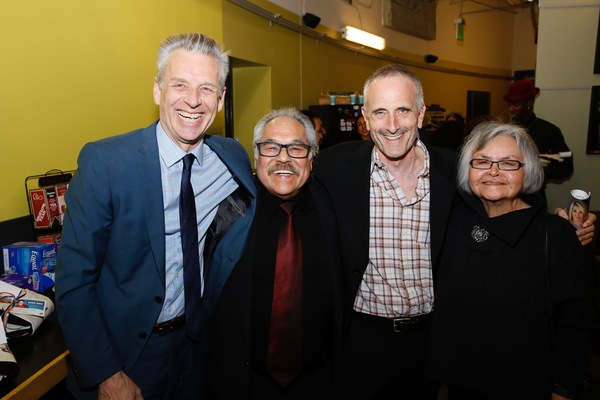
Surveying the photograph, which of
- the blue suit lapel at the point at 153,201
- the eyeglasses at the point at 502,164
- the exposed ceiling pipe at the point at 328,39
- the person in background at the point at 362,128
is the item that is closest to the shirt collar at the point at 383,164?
the eyeglasses at the point at 502,164

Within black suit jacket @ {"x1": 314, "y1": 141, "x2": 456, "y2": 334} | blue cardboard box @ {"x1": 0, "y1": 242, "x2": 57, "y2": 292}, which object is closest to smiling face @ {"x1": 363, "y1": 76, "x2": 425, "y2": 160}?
black suit jacket @ {"x1": 314, "y1": 141, "x2": 456, "y2": 334}

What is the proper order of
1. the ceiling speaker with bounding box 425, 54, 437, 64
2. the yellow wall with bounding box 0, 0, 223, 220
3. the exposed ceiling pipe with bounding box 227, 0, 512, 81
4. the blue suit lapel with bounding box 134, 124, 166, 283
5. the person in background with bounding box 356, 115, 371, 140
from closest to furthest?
1. the blue suit lapel with bounding box 134, 124, 166, 283
2. the yellow wall with bounding box 0, 0, 223, 220
3. the exposed ceiling pipe with bounding box 227, 0, 512, 81
4. the person in background with bounding box 356, 115, 371, 140
5. the ceiling speaker with bounding box 425, 54, 437, 64

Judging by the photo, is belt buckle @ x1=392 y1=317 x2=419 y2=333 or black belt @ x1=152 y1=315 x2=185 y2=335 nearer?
black belt @ x1=152 y1=315 x2=185 y2=335

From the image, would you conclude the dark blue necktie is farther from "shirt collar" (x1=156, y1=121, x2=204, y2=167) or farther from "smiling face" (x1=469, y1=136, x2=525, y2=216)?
"smiling face" (x1=469, y1=136, x2=525, y2=216)

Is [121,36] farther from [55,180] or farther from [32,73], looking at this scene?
[55,180]

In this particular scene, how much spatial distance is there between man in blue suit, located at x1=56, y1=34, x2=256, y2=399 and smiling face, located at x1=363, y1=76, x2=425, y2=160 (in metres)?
0.65

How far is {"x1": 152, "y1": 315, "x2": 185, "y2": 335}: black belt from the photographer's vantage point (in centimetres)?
167

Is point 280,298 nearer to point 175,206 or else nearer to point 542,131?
point 175,206

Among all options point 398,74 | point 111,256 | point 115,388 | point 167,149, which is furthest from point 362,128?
point 115,388

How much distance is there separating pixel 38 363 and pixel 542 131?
396 centimetres

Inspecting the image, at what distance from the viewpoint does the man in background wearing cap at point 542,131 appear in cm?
373

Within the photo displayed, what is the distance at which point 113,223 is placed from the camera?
59.4 inches

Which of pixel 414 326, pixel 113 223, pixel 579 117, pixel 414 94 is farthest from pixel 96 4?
pixel 579 117

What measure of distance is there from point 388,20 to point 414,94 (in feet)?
23.8
